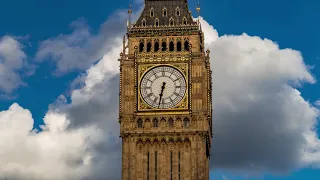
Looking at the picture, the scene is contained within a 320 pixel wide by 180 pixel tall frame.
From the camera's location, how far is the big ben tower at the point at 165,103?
8831 centimetres

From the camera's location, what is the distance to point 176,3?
95938 millimetres

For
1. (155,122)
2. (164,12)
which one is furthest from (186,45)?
(155,122)

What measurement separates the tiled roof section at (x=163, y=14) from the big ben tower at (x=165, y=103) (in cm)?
72

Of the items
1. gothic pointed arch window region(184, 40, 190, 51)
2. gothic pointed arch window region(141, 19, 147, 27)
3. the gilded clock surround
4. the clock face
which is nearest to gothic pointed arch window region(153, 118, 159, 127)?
the gilded clock surround

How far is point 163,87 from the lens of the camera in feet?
296

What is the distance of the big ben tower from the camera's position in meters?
88.3

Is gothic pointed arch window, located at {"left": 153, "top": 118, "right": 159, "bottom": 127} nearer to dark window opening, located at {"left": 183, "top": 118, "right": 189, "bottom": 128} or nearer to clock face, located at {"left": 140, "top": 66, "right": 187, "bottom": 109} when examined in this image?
clock face, located at {"left": 140, "top": 66, "right": 187, "bottom": 109}

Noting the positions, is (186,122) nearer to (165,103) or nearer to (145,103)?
(165,103)

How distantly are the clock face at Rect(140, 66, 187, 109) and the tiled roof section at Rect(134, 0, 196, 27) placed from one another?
613 cm

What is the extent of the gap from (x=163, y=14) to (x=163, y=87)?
9.28m

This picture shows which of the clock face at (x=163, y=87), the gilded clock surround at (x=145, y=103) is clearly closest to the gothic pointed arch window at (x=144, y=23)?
the gilded clock surround at (x=145, y=103)

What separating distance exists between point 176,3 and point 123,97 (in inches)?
512

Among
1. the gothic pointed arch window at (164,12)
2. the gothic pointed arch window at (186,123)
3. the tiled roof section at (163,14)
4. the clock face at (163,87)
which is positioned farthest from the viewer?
the gothic pointed arch window at (164,12)

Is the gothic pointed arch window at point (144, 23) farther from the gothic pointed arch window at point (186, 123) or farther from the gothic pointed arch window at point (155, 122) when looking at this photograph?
the gothic pointed arch window at point (186, 123)
